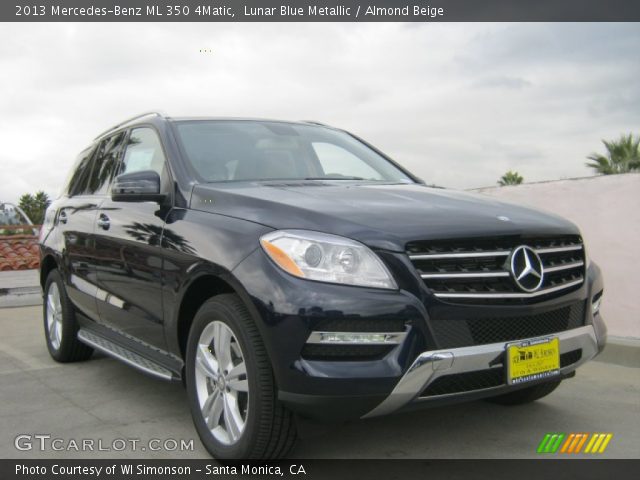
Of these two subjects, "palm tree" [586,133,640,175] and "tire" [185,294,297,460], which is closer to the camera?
"tire" [185,294,297,460]

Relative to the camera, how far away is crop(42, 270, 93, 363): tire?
5406 millimetres

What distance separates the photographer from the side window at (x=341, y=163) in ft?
14.8

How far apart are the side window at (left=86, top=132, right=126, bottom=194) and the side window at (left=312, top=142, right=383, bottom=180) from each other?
1.40m

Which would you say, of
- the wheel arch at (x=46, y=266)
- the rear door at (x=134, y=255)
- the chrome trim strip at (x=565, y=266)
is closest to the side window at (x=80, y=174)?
the wheel arch at (x=46, y=266)

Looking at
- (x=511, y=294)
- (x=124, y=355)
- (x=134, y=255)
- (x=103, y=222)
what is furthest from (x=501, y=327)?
(x=103, y=222)

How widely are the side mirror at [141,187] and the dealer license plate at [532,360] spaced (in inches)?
77.2

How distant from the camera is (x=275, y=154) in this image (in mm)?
4320

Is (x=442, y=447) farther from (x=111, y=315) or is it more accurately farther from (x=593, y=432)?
(x=111, y=315)

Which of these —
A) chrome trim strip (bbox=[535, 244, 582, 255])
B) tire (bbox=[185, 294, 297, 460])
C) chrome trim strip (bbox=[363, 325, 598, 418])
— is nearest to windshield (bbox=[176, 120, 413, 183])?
tire (bbox=[185, 294, 297, 460])

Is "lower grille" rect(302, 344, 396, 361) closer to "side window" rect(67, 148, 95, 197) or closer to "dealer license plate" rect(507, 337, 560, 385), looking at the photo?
"dealer license plate" rect(507, 337, 560, 385)

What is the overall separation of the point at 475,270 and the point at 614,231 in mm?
3343

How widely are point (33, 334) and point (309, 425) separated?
484cm

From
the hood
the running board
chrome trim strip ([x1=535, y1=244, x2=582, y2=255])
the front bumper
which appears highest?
the hood

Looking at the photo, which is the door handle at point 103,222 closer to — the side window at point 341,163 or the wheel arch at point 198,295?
the wheel arch at point 198,295
